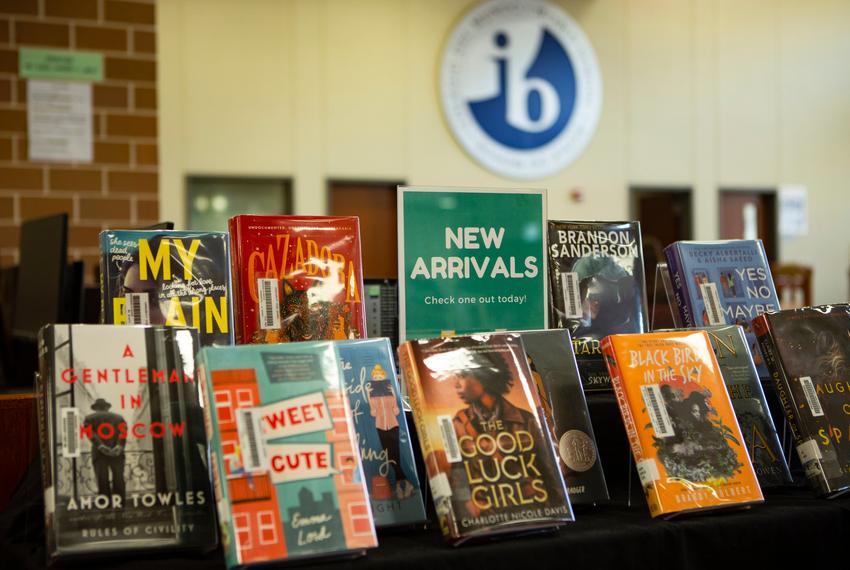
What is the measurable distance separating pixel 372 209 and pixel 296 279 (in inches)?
184

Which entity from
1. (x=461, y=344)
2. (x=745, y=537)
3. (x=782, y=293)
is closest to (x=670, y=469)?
(x=745, y=537)

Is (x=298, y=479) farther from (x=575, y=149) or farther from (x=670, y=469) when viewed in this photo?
(x=575, y=149)

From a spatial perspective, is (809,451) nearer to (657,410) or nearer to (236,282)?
(657,410)

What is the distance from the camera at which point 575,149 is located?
6.24 meters

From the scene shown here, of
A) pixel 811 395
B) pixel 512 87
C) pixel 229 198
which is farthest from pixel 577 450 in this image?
pixel 512 87

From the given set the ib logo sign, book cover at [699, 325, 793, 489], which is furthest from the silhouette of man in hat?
the ib logo sign

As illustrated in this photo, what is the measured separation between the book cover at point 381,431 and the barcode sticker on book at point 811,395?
0.63 m

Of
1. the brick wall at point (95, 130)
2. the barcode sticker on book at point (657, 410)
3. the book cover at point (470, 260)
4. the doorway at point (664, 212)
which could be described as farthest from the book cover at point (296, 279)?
the doorway at point (664, 212)

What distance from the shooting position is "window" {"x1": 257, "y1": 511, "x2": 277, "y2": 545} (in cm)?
100

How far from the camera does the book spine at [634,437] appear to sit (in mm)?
1228

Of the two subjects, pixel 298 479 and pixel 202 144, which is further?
pixel 202 144

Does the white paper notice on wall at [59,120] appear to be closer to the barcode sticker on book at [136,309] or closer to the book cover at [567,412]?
the barcode sticker on book at [136,309]

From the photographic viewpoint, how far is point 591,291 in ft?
5.01

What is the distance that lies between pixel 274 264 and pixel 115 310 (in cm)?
24
